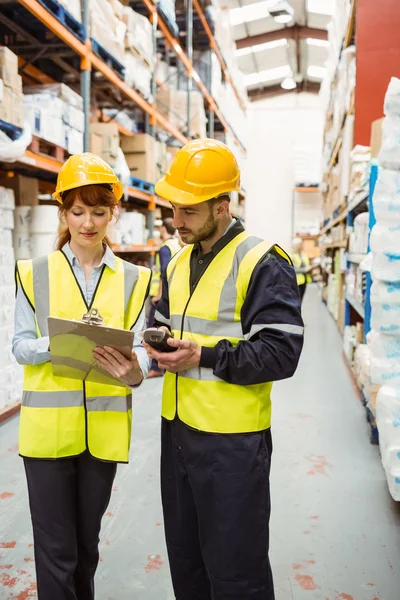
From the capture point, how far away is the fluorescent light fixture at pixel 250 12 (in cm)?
1422

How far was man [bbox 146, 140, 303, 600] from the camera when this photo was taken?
153 centimetres

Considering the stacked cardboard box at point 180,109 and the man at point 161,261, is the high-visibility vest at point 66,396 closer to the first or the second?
the man at point 161,261

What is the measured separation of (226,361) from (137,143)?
568cm

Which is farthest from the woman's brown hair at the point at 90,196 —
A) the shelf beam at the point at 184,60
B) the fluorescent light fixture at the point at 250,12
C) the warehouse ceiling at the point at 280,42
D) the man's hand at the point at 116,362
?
the fluorescent light fixture at the point at 250,12

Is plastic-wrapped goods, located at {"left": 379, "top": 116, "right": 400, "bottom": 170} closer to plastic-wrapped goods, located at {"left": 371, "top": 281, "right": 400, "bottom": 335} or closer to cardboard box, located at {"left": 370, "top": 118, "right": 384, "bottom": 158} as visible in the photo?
plastic-wrapped goods, located at {"left": 371, "top": 281, "right": 400, "bottom": 335}

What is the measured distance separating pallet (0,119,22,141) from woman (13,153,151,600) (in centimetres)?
221

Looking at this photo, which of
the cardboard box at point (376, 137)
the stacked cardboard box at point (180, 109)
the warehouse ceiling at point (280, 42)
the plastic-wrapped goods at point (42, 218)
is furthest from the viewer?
the warehouse ceiling at point (280, 42)

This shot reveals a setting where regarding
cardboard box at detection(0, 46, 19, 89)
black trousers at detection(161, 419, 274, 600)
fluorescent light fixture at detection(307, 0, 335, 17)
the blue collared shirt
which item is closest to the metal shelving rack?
cardboard box at detection(0, 46, 19, 89)

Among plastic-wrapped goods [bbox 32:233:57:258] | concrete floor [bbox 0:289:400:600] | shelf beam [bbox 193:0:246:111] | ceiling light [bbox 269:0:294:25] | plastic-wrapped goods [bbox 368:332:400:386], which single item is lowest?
concrete floor [bbox 0:289:400:600]

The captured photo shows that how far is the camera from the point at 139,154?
22.1 feet

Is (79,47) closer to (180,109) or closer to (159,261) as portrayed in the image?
(159,261)

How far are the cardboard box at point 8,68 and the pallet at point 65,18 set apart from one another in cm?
54

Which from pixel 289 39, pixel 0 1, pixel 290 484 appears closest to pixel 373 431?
pixel 290 484

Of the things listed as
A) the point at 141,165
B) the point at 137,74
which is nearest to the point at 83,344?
the point at 137,74
